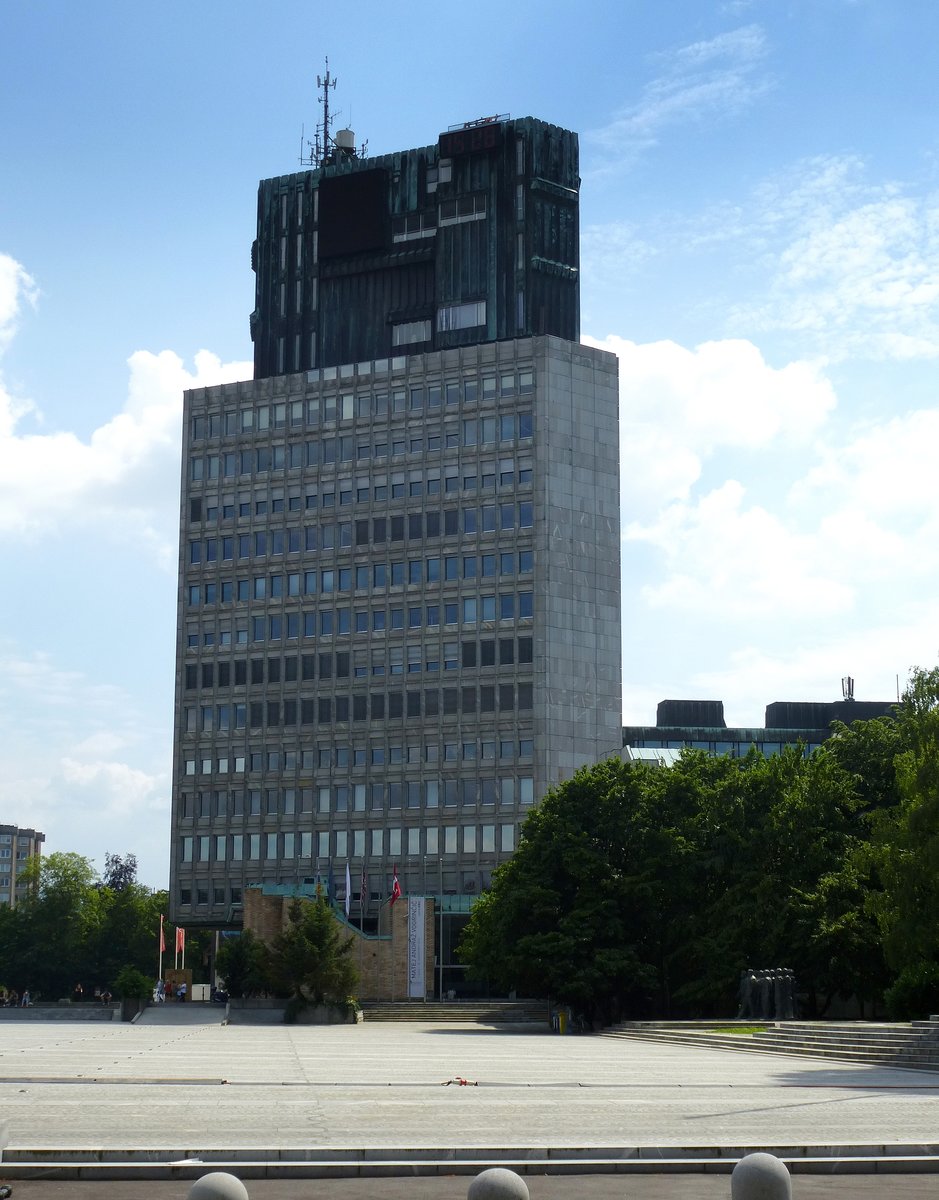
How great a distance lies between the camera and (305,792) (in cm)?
13300

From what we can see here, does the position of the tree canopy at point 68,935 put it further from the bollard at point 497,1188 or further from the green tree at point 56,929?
the bollard at point 497,1188

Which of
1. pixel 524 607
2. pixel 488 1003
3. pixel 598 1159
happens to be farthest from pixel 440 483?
pixel 598 1159

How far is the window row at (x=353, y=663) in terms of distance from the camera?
5002 inches

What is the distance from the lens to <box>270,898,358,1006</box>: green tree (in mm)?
79938

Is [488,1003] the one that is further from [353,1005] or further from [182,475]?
[182,475]

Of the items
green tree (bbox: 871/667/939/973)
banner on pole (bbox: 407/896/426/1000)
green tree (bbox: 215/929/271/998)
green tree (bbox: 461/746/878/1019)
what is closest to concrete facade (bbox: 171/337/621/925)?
banner on pole (bbox: 407/896/426/1000)

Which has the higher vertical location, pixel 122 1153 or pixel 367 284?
pixel 367 284

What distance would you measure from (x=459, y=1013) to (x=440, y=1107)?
6803 centimetres

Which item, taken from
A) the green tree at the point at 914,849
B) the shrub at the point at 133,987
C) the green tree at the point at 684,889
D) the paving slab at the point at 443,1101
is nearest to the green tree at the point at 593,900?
the green tree at the point at 684,889

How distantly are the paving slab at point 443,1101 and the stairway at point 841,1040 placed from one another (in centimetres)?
168

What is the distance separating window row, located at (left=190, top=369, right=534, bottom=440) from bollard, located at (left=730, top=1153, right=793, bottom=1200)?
117010 mm

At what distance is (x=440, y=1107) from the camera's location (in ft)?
92.5

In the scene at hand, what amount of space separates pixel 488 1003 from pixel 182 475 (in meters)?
59.2

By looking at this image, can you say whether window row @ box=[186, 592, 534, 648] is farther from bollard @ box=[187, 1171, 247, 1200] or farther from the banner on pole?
bollard @ box=[187, 1171, 247, 1200]
